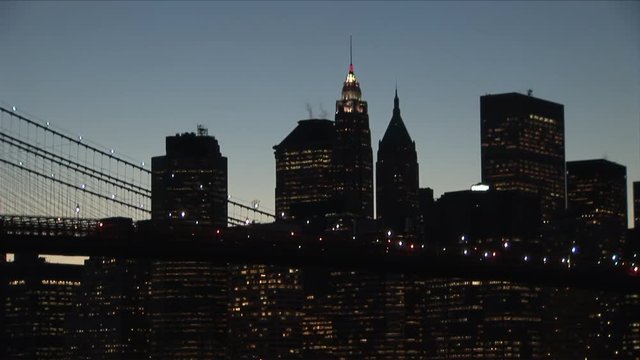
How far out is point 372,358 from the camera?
641 ft

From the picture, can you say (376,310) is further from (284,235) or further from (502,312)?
(284,235)

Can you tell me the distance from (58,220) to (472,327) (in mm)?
115992

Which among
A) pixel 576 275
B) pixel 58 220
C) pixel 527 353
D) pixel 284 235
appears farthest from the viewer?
pixel 527 353

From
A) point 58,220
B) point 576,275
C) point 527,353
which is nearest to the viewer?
point 58,220

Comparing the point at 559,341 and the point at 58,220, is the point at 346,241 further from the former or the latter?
the point at 559,341

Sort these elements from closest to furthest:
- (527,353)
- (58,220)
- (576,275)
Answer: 1. (58,220)
2. (576,275)
3. (527,353)

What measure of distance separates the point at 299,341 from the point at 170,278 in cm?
1531

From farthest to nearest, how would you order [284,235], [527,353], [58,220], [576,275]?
1. [527,353]
2. [576,275]
3. [284,235]
4. [58,220]

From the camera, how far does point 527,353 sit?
18838cm

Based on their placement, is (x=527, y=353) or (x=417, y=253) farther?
(x=527, y=353)

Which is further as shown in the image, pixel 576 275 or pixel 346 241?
pixel 576 275

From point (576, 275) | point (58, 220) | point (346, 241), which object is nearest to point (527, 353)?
point (576, 275)

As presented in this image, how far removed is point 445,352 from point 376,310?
9234 mm

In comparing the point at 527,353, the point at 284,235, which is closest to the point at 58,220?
the point at 284,235
